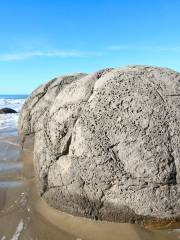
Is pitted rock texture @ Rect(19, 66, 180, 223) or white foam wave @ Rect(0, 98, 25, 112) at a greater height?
pitted rock texture @ Rect(19, 66, 180, 223)

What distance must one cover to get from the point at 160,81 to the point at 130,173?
110cm

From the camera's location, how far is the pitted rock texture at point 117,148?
3.49 m

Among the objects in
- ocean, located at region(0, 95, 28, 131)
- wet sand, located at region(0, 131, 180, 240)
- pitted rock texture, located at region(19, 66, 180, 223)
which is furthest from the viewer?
ocean, located at region(0, 95, 28, 131)

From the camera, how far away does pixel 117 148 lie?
3.62 m

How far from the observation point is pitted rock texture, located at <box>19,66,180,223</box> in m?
3.49

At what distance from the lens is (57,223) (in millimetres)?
3678

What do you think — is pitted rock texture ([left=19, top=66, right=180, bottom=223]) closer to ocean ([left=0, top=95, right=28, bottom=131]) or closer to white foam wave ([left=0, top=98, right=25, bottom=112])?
ocean ([left=0, top=95, right=28, bottom=131])

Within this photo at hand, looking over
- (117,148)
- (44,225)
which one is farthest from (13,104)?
(117,148)

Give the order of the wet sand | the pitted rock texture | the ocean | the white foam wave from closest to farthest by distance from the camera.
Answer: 1. the wet sand
2. the pitted rock texture
3. the ocean
4. the white foam wave

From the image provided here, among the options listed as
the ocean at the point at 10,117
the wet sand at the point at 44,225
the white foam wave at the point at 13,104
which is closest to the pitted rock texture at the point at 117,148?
the wet sand at the point at 44,225

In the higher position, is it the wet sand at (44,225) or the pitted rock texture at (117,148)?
the pitted rock texture at (117,148)

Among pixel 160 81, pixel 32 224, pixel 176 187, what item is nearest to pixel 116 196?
pixel 176 187

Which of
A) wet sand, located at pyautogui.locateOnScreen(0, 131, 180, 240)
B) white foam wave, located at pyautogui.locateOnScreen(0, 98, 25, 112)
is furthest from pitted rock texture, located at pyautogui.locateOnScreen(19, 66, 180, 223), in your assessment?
Answer: white foam wave, located at pyautogui.locateOnScreen(0, 98, 25, 112)

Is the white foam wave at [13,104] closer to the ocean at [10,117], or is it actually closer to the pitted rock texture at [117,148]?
the ocean at [10,117]
